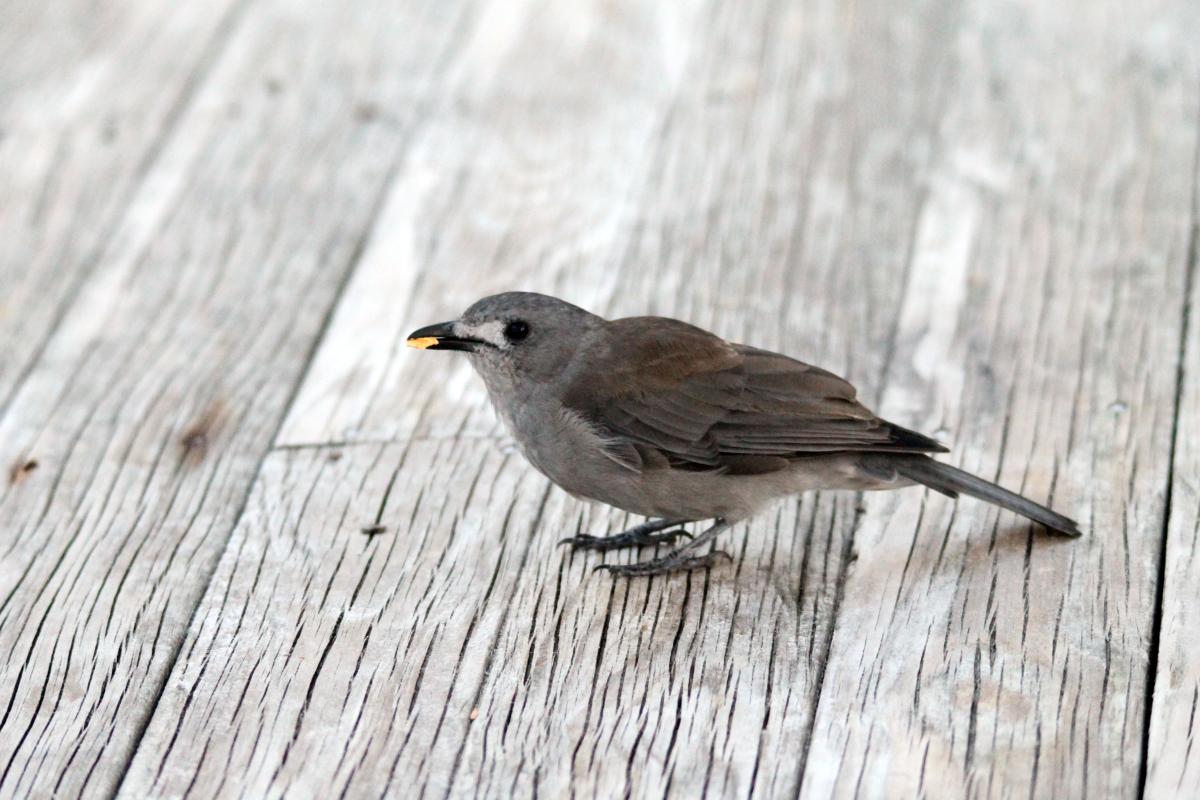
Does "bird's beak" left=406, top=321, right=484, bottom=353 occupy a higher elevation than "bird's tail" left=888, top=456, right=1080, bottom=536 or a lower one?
lower

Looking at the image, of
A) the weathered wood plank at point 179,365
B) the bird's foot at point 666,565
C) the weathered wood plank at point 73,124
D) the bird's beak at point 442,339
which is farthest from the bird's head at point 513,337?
the weathered wood plank at point 73,124

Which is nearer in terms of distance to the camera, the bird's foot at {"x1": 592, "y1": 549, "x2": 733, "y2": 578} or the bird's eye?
the bird's foot at {"x1": 592, "y1": 549, "x2": 733, "y2": 578}

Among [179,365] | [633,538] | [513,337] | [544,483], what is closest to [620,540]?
[633,538]

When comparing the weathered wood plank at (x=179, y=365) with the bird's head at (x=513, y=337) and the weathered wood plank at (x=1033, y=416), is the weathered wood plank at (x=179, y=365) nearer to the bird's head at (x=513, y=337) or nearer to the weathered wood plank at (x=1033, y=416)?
the bird's head at (x=513, y=337)

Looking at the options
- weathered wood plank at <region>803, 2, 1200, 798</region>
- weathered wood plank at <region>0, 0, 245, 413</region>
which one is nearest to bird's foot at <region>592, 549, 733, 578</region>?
weathered wood plank at <region>803, 2, 1200, 798</region>

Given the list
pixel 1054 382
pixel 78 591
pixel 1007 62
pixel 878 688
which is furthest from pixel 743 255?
pixel 78 591

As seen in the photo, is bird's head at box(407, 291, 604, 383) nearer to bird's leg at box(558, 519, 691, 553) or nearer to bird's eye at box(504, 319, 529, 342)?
bird's eye at box(504, 319, 529, 342)
